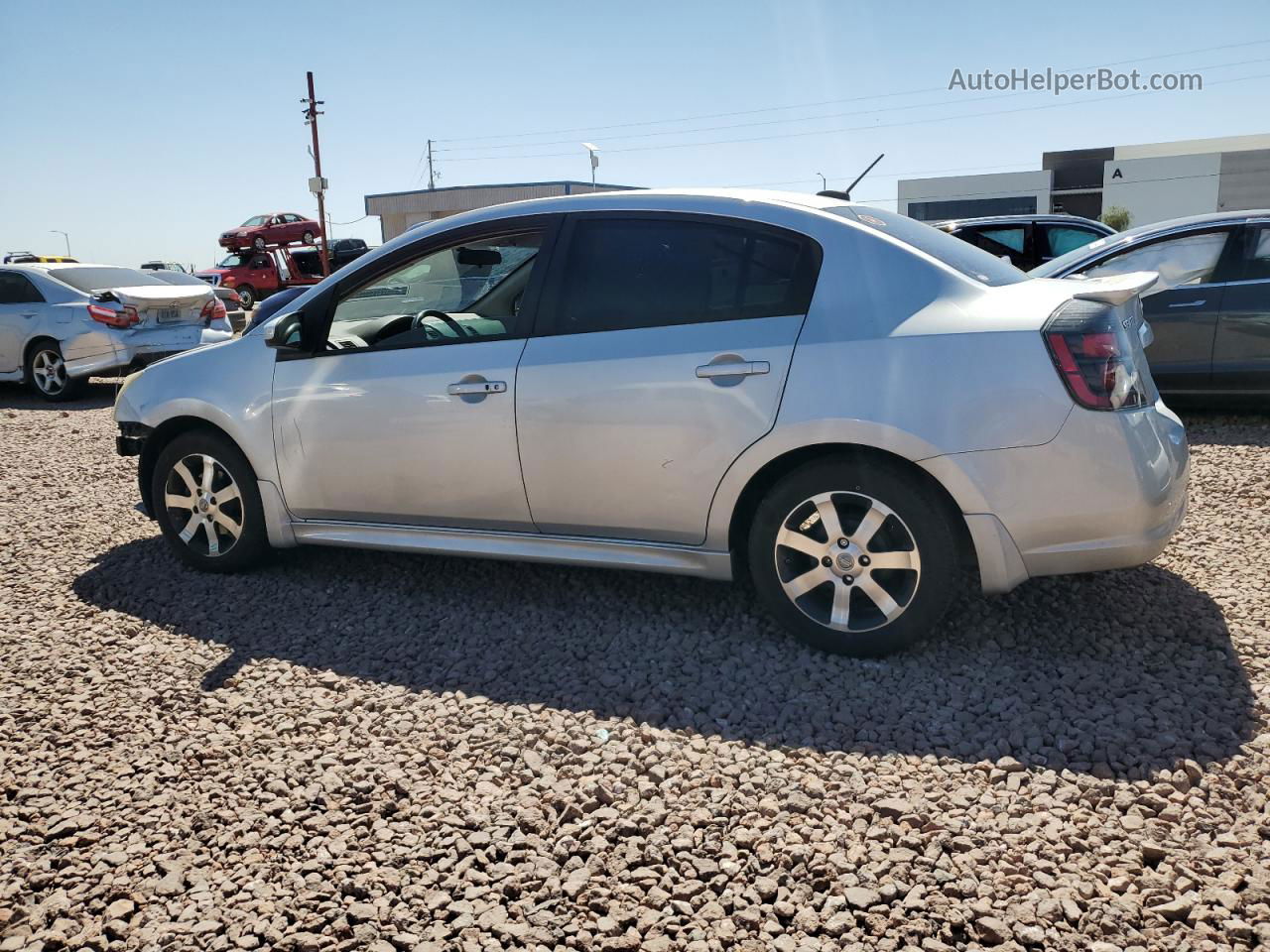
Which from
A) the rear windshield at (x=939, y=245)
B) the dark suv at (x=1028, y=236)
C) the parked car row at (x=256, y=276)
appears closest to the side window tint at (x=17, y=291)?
the dark suv at (x=1028, y=236)

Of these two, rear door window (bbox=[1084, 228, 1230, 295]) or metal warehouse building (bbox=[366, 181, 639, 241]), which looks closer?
rear door window (bbox=[1084, 228, 1230, 295])

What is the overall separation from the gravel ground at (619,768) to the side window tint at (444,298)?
46.9 inches

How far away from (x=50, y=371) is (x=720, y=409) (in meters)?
10.9

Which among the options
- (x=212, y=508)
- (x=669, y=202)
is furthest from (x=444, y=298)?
(x=212, y=508)

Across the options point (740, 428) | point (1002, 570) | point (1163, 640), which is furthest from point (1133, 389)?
point (740, 428)

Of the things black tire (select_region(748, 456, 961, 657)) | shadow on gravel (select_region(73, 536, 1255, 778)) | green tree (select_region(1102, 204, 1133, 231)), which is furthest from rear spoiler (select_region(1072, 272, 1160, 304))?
green tree (select_region(1102, 204, 1133, 231))

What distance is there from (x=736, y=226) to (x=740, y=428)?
813mm

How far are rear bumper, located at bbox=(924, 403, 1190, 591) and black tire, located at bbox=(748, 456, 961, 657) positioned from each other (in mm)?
151

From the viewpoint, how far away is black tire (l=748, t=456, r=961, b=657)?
11.9 feet

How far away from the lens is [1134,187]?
81.0m

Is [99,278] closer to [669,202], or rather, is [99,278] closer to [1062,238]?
[669,202]

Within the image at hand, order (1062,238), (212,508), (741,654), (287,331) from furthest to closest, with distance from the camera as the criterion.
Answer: (1062,238)
(212,508)
(287,331)
(741,654)

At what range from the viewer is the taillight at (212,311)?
12406 mm

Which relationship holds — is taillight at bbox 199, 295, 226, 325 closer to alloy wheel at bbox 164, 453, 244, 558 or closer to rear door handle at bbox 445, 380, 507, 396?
alloy wheel at bbox 164, 453, 244, 558
